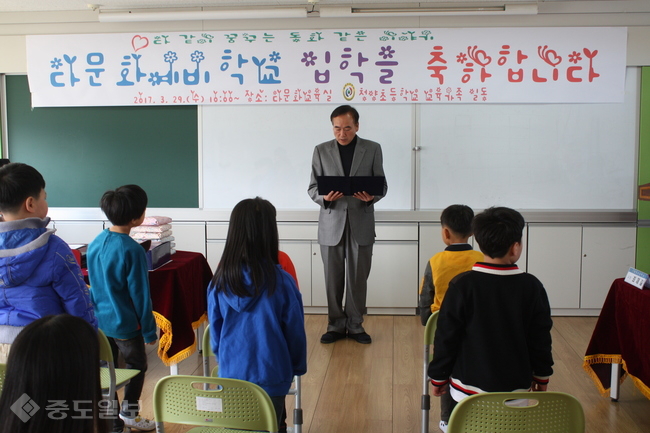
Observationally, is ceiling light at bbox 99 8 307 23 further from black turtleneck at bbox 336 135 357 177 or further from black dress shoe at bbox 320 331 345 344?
black dress shoe at bbox 320 331 345 344

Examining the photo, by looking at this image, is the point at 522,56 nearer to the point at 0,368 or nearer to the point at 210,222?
the point at 210,222

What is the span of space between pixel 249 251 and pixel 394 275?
9.70 feet

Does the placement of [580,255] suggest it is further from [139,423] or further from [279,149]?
[139,423]

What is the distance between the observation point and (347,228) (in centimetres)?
393

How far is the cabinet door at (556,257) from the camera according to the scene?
452 centimetres

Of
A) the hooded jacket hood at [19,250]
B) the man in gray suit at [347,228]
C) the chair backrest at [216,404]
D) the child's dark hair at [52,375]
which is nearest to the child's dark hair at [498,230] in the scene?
the chair backrest at [216,404]

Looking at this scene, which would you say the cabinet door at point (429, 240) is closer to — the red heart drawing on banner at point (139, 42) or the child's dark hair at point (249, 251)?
the red heart drawing on banner at point (139, 42)

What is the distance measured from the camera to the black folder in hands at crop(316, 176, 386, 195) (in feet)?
12.0

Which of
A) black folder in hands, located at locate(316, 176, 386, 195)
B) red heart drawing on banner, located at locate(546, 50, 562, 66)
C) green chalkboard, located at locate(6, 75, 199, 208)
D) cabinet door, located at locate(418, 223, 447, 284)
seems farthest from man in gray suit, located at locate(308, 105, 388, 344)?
red heart drawing on banner, located at locate(546, 50, 562, 66)

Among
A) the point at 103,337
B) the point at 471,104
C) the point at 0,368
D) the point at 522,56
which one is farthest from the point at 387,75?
the point at 0,368

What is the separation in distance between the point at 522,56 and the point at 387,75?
41.5 inches

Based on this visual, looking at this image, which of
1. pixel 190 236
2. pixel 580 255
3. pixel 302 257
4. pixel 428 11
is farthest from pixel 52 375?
pixel 580 255

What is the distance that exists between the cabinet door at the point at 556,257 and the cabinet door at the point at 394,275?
0.93m

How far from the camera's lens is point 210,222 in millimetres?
4715
